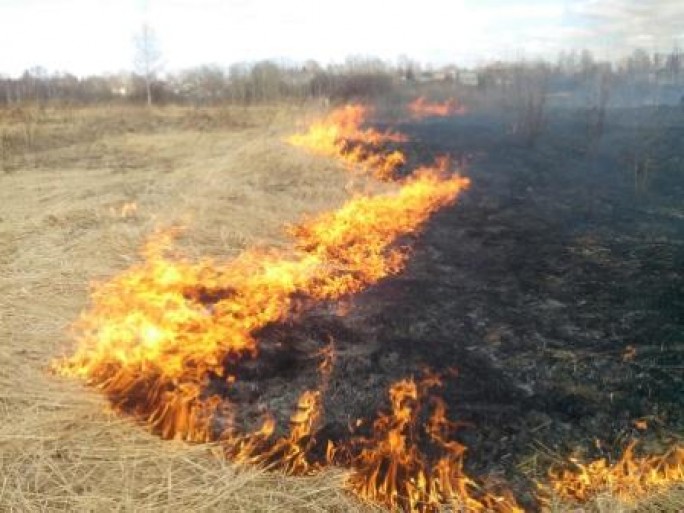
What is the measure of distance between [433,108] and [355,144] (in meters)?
10.2

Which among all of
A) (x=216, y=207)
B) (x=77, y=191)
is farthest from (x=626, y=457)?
(x=77, y=191)

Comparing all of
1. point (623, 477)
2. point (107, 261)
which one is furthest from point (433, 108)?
point (623, 477)

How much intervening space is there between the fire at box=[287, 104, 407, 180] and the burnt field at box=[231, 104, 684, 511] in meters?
2.60

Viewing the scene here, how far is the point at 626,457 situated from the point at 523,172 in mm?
8213

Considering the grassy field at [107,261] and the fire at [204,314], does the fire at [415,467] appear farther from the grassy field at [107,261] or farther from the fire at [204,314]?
the fire at [204,314]

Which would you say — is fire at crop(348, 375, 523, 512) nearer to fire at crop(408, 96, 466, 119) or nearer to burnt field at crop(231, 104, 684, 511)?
burnt field at crop(231, 104, 684, 511)

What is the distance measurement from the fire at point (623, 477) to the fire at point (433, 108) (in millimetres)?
16626

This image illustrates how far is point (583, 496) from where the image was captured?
3.23 m

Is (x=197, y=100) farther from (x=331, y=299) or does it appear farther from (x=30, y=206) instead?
(x=331, y=299)

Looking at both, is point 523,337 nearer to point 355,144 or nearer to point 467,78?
point 355,144

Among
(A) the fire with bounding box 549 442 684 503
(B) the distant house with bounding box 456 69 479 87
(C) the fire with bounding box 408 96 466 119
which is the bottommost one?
(A) the fire with bounding box 549 442 684 503

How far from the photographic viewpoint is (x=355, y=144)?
41.6ft

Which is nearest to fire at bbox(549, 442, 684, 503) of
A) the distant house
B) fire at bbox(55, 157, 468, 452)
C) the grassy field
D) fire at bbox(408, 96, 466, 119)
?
the grassy field

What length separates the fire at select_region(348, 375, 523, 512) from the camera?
3213mm
